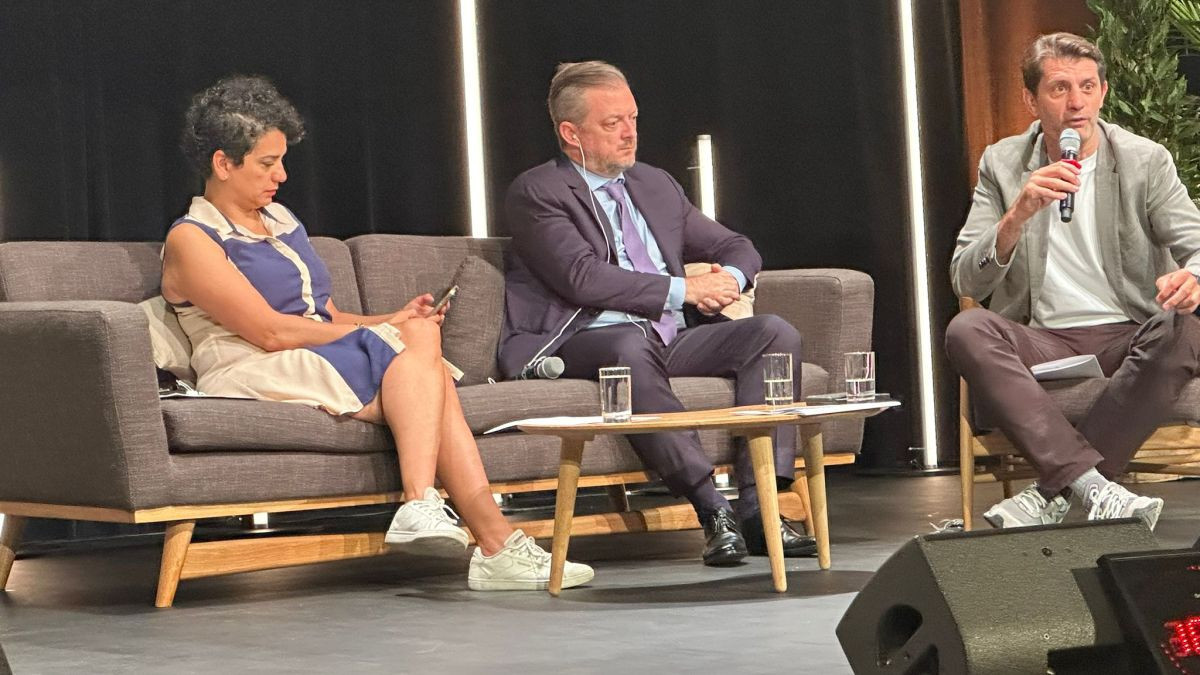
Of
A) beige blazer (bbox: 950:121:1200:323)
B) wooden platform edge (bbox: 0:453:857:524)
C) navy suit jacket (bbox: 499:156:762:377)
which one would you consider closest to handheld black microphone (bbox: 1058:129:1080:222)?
beige blazer (bbox: 950:121:1200:323)

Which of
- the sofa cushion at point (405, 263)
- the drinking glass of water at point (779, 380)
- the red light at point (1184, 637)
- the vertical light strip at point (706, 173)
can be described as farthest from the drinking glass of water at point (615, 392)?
the vertical light strip at point (706, 173)

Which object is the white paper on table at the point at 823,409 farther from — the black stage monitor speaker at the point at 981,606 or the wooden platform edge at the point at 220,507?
the black stage monitor speaker at the point at 981,606

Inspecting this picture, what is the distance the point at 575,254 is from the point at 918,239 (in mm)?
2617

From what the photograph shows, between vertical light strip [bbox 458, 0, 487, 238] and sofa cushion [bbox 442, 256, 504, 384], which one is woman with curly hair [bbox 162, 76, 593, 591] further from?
vertical light strip [bbox 458, 0, 487, 238]

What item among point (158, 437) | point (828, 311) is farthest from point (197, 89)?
point (828, 311)

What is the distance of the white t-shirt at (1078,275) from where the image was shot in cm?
402

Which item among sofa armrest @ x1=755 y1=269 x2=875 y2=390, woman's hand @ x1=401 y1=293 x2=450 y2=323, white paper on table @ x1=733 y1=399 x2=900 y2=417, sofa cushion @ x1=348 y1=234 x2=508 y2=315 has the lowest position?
white paper on table @ x1=733 y1=399 x2=900 y2=417

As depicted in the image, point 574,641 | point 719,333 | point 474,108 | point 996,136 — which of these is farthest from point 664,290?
point 996,136

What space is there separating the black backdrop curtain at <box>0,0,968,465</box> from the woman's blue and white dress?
45.0 inches

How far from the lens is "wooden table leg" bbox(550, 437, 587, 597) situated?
A: 3.37 metres

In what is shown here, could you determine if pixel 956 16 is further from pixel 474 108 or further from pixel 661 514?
pixel 661 514

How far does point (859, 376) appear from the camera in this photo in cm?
352

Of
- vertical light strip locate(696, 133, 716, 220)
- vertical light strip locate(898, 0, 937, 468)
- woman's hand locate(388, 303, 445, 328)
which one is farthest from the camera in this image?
vertical light strip locate(898, 0, 937, 468)

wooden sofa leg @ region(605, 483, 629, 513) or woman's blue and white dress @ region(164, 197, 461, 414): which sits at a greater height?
woman's blue and white dress @ region(164, 197, 461, 414)
